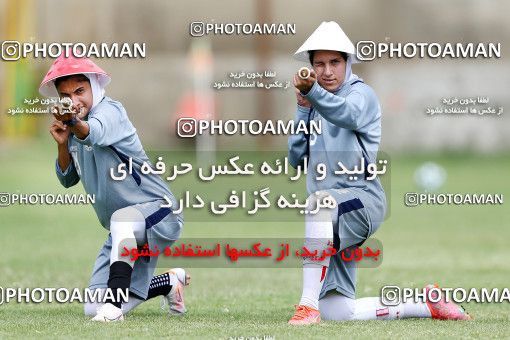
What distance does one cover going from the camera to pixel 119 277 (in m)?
6.96

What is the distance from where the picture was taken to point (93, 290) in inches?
285

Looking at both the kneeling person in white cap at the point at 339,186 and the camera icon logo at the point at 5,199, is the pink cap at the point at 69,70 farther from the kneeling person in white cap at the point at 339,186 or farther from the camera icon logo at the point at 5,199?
the kneeling person in white cap at the point at 339,186

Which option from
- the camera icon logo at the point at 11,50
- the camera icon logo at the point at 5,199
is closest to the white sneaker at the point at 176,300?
the camera icon logo at the point at 5,199

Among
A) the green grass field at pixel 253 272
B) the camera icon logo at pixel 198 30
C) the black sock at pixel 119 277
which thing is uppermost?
the camera icon logo at pixel 198 30

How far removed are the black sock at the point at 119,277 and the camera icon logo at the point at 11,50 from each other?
205 centimetres

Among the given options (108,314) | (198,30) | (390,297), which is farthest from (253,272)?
(108,314)

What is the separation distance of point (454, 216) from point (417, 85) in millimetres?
13728

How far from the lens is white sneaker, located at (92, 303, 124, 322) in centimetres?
683

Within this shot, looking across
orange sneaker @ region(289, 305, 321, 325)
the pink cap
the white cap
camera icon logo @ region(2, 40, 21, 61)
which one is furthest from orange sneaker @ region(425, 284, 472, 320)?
camera icon logo @ region(2, 40, 21, 61)

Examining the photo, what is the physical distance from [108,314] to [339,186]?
149cm

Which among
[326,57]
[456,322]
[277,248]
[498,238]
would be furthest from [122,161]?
[498,238]

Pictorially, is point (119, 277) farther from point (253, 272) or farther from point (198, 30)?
point (253, 272)

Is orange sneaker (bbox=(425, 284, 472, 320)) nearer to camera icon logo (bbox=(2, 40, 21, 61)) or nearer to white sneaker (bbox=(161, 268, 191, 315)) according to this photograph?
white sneaker (bbox=(161, 268, 191, 315))

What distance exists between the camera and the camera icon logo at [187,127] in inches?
298
